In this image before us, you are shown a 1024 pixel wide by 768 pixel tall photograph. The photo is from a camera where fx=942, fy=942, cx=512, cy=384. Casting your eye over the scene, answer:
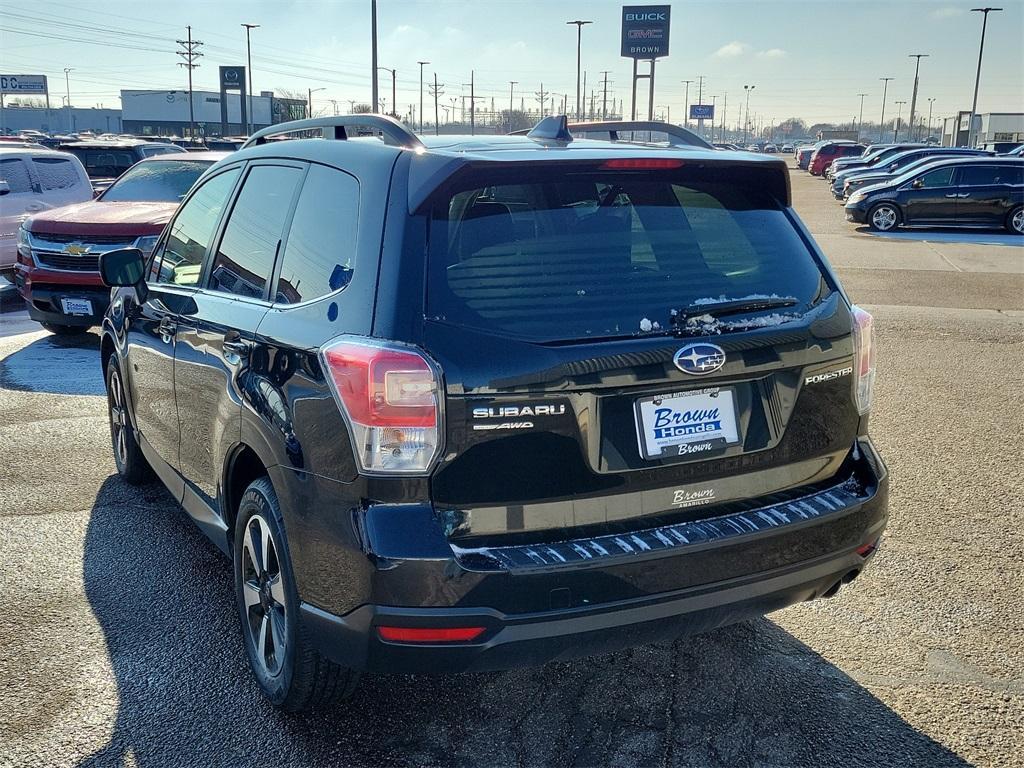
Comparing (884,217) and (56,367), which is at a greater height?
(884,217)

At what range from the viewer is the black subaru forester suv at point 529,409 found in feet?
8.09

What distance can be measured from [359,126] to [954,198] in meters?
22.1

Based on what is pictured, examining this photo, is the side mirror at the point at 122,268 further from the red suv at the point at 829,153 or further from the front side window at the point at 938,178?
the red suv at the point at 829,153

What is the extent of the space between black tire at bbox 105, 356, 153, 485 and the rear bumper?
282 cm

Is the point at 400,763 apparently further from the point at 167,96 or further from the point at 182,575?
the point at 167,96

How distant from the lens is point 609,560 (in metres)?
2.53

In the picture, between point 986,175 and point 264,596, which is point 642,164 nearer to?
point 264,596

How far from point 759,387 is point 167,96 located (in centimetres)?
11739

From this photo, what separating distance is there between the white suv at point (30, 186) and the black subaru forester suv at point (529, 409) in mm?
10930

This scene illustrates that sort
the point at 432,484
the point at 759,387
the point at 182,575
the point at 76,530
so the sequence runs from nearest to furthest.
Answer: the point at 432,484, the point at 759,387, the point at 182,575, the point at 76,530

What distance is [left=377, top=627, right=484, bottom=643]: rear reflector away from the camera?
97.0 inches

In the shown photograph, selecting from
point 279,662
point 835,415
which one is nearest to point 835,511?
point 835,415

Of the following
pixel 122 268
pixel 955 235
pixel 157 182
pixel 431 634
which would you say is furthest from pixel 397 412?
pixel 955 235

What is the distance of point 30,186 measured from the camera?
1305cm
